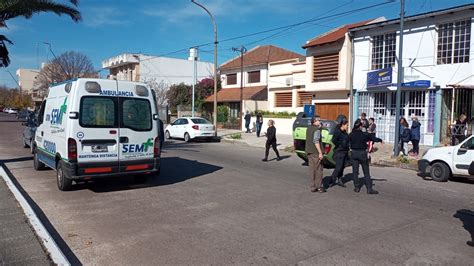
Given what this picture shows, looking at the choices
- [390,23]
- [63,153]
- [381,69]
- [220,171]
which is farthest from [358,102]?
[63,153]

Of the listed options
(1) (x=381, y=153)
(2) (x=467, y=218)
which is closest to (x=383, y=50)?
(1) (x=381, y=153)

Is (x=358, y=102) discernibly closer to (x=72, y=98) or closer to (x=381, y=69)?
(x=381, y=69)

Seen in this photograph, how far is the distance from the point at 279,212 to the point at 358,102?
1668 centimetres

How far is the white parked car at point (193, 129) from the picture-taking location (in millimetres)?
23000

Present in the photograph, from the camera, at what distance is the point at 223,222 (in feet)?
20.8

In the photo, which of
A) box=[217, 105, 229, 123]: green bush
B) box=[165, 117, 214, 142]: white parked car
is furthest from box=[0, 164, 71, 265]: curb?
box=[217, 105, 229, 123]: green bush

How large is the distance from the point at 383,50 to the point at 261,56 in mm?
17313

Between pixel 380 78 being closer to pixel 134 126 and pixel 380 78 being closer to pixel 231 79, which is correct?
pixel 134 126

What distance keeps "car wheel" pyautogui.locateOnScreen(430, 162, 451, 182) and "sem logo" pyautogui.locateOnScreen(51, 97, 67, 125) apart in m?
9.46

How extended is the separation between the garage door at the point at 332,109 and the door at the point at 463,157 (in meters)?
12.9

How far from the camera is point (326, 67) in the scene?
79.5 ft

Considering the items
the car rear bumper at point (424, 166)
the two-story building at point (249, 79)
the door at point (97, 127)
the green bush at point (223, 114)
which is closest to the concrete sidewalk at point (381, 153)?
the car rear bumper at point (424, 166)

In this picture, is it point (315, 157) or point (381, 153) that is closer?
point (315, 157)

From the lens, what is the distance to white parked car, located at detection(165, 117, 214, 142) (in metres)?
23.0
